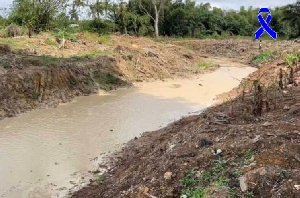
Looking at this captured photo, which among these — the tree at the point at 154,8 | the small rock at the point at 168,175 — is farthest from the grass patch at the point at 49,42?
the tree at the point at 154,8

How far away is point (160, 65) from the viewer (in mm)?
17859

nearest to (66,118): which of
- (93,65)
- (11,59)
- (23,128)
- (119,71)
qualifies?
(23,128)

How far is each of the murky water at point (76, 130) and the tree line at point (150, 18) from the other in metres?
7.30

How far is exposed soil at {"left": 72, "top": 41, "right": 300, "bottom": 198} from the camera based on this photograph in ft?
12.5

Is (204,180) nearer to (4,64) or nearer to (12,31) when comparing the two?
(4,64)

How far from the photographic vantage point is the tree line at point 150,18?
18453 mm

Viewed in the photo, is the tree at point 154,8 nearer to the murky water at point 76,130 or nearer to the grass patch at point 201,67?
the grass patch at point 201,67

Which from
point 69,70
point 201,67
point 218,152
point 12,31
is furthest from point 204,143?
point 201,67

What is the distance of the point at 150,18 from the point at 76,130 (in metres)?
26.8

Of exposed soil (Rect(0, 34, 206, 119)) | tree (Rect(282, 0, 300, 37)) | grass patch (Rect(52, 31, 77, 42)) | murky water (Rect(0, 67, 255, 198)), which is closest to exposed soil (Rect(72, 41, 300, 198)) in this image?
murky water (Rect(0, 67, 255, 198))

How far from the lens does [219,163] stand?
4414 millimetres

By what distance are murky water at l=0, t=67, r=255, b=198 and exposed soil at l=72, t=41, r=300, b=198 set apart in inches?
34.3

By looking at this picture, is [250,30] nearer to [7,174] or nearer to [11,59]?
[11,59]

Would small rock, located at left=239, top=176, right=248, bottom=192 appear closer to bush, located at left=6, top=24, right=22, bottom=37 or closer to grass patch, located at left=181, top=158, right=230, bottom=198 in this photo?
grass patch, located at left=181, top=158, right=230, bottom=198
